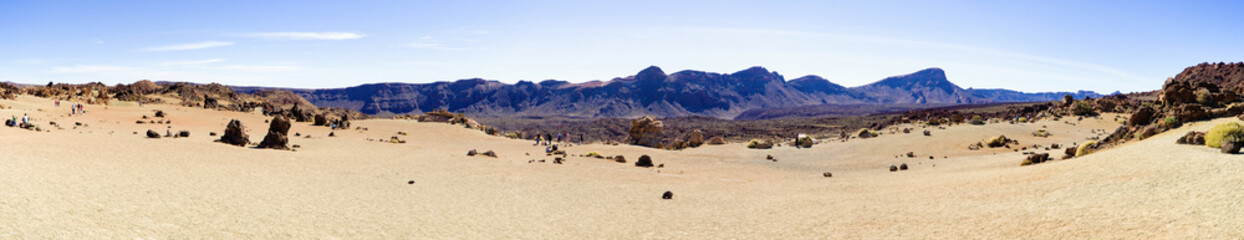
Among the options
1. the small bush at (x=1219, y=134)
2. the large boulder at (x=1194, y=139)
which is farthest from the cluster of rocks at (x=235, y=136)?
the large boulder at (x=1194, y=139)

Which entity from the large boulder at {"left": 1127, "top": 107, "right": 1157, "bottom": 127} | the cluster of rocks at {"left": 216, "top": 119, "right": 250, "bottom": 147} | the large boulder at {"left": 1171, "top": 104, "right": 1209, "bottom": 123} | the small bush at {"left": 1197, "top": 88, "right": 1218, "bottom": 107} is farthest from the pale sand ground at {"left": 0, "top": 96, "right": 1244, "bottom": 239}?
the small bush at {"left": 1197, "top": 88, "right": 1218, "bottom": 107}

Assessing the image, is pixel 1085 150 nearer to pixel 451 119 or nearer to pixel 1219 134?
pixel 1219 134

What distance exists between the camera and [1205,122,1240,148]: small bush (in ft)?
37.3

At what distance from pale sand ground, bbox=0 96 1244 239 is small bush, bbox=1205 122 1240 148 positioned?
Result: 45cm

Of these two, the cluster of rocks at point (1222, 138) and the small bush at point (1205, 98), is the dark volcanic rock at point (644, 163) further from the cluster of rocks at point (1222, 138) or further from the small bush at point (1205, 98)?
the small bush at point (1205, 98)

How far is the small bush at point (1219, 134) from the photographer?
11383mm

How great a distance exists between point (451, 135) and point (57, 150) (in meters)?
26.7

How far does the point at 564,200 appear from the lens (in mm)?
12531

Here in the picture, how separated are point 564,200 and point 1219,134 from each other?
13.5 meters

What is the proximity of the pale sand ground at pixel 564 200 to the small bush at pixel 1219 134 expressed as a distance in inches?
17.9

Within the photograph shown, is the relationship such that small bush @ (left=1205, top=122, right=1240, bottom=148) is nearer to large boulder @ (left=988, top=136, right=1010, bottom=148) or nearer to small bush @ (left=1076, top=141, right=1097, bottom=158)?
small bush @ (left=1076, top=141, right=1097, bottom=158)

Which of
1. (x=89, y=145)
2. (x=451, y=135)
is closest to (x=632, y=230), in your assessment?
(x=89, y=145)

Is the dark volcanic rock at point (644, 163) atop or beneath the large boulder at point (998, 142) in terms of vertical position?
beneath

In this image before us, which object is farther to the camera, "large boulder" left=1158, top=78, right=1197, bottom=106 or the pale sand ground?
"large boulder" left=1158, top=78, right=1197, bottom=106
